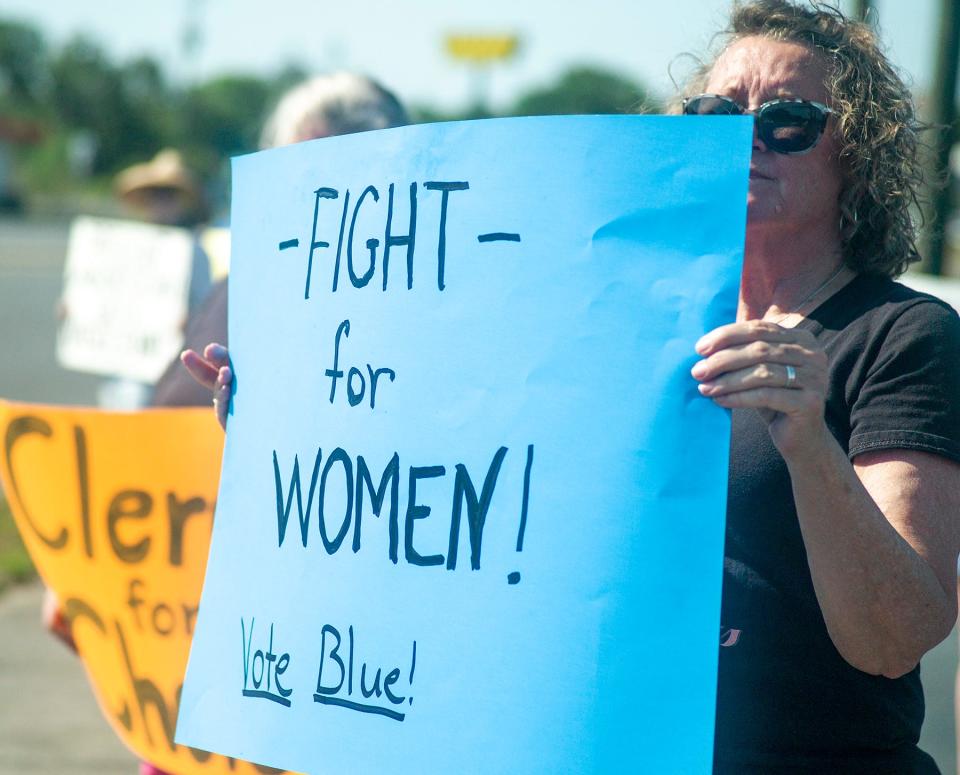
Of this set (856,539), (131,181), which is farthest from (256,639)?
(131,181)

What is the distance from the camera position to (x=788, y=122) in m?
1.53

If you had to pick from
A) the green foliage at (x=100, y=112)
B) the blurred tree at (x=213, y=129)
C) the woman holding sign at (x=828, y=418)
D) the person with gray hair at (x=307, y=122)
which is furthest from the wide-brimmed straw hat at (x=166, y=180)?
the blurred tree at (x=213, y=129)

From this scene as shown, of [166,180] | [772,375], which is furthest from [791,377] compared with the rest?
[166,180]

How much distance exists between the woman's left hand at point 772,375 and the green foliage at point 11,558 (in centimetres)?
476

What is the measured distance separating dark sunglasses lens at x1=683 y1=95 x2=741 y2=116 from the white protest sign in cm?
422

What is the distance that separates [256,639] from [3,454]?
0.95 metres

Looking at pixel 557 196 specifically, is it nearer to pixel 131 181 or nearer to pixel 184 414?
pixel 184 414

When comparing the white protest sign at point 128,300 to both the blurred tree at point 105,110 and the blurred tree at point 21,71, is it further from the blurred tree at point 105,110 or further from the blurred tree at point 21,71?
the blurred tree at point 21,71

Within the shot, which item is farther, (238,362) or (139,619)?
(139,619)

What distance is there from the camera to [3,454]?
7.51 feet

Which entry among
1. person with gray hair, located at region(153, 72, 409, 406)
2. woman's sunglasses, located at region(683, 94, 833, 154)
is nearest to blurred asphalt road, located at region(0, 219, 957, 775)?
person with gray hair, located at region(153, 72, 409, 406)

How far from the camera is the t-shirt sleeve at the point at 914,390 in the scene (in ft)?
4.54

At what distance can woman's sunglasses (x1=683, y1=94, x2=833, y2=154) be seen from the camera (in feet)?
5.02

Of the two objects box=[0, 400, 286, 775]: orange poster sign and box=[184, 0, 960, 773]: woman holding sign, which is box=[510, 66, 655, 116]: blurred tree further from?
box=[184, 0, 960, 773]: woman holding sign
